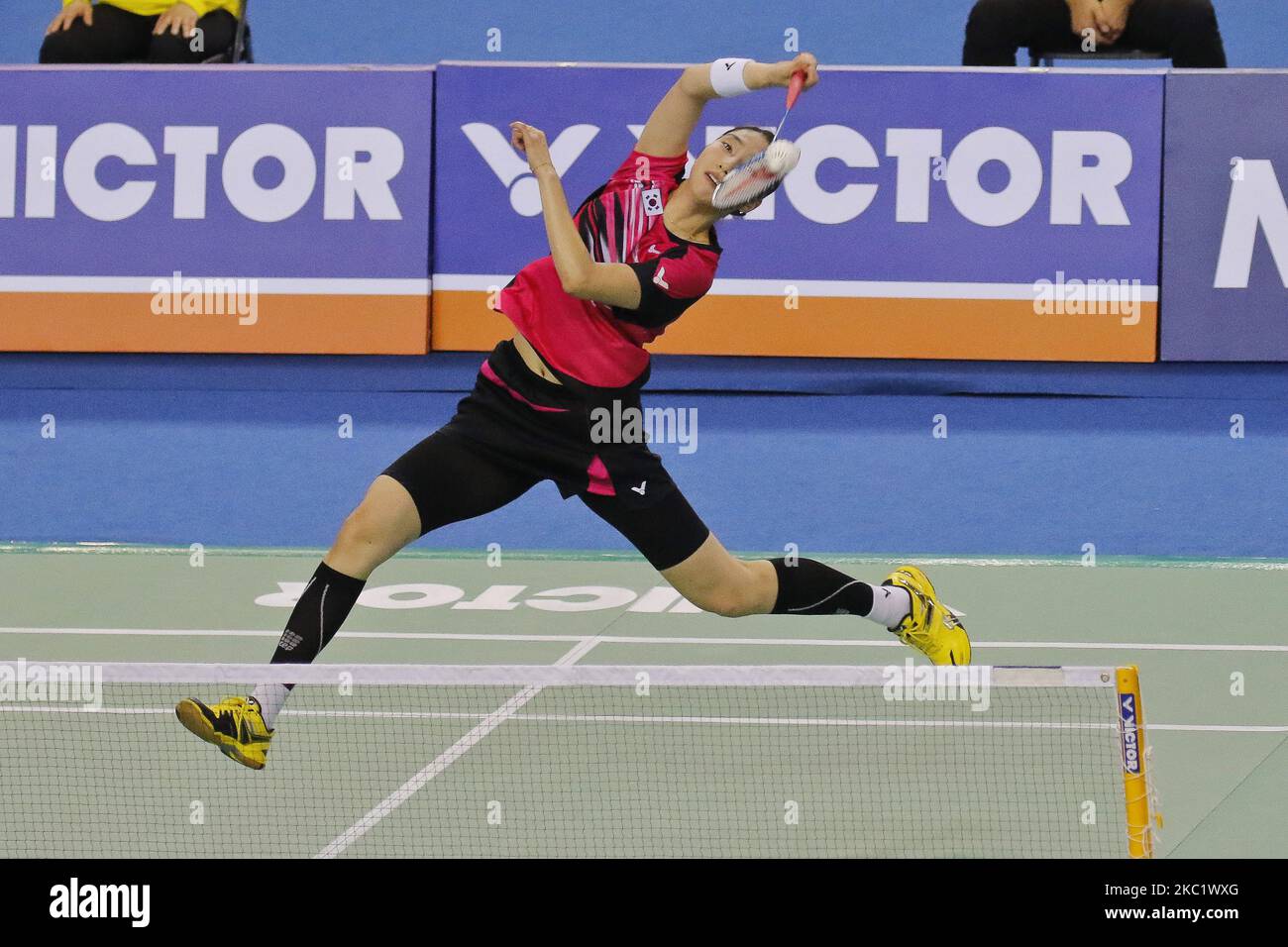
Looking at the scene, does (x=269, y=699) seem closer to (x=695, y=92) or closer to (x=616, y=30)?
(x=695, y=92)

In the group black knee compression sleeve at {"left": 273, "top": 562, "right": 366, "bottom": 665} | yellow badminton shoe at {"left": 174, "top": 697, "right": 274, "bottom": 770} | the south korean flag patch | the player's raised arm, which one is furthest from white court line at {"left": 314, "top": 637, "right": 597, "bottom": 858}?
the player's raised arm

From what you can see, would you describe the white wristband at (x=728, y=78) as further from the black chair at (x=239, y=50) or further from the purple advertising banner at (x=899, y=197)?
the black chair at (x=239, y=50)

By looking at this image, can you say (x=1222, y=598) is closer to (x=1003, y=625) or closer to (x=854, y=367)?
(x=1003, y=625)

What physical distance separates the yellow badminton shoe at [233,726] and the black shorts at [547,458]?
0.70 m

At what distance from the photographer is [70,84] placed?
8398mm

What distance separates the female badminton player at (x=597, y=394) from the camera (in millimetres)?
4719

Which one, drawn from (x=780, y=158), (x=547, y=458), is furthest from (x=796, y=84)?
(x=547, y=458)

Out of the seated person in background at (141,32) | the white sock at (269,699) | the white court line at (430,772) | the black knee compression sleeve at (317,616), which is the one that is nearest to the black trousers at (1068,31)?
the seated person in background at (141,32)

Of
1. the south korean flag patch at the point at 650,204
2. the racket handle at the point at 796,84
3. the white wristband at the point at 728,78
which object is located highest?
the white wristband at the point at 728,78

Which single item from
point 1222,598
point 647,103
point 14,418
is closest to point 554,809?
point 1222,598

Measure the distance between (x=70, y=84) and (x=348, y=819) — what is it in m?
5.20

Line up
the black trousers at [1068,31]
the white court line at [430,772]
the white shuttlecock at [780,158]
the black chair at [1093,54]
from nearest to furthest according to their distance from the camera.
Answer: the white court line at [430,772] < the white shuttlecock at [780,158] < the black trousers at [1068,31] < the black chair at [1093,54]

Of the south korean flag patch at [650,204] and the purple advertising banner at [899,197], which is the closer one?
the south korean flag patch at [650,204]

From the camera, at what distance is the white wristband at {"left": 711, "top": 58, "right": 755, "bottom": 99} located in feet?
16.0
